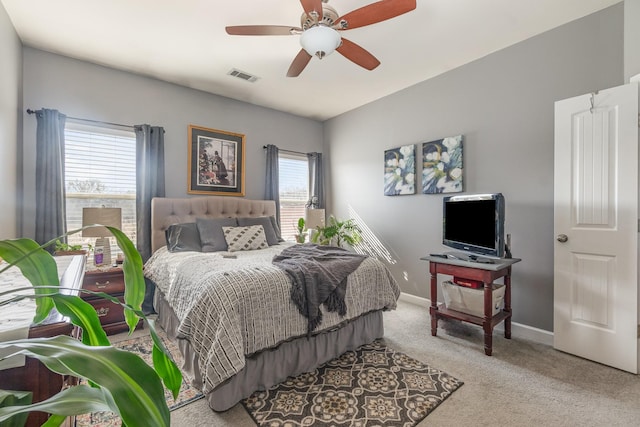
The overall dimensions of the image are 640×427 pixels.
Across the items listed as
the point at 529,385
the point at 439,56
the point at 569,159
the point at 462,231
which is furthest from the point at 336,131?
the point at 529,385

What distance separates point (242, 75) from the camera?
140 inches

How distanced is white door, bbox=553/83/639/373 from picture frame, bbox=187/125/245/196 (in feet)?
11.9

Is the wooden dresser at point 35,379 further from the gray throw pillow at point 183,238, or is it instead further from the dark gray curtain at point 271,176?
the dark gray curtain at point 271,176

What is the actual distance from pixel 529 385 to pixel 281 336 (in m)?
1.74

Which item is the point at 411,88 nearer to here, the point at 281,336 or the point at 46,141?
the point at 281,336

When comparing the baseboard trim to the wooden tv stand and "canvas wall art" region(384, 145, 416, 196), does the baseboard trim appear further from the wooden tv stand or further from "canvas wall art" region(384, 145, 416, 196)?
"canvas wall art" region(384, 145, 416, 196)

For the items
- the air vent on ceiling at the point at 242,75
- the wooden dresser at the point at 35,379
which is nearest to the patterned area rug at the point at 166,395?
the wooden dresser at the point at 35,379

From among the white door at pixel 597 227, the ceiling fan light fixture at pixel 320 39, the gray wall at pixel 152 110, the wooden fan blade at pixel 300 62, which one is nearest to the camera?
the ceiling fan light fixture at pixel 320 39

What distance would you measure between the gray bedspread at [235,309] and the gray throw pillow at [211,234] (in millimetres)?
757

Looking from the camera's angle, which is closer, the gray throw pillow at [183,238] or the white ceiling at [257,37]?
the white ceiling at [257,37]

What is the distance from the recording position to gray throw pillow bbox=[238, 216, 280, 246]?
378 cm

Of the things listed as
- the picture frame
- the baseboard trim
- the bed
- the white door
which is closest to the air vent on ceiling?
the picture frame

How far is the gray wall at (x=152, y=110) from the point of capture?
9.70 ft

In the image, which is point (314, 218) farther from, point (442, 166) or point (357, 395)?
point (357, 395)
